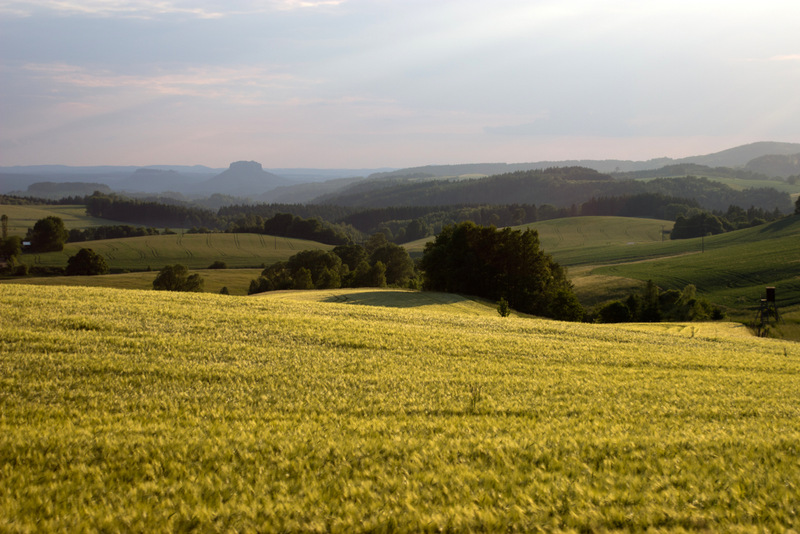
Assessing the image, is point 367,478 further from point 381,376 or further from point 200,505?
point 381,376

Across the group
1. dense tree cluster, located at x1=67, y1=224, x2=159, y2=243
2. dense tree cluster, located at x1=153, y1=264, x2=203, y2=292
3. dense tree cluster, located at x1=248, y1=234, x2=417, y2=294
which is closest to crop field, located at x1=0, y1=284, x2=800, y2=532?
dense tree cluster, located at x1=248, y1=234, x2=417, y2=294

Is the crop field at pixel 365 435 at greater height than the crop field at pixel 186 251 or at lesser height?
greater

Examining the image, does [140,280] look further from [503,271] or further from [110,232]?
[110,232]

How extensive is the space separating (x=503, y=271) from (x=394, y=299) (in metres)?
16.7

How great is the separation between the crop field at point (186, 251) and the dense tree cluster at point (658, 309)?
9398 centimetres

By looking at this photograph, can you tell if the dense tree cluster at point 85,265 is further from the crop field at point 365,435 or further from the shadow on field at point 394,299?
the crop field at point 365,435

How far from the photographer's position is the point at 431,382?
12.8 m

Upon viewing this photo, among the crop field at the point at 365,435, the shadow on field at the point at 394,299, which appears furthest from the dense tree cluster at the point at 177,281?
the crop field at the point at 365,435

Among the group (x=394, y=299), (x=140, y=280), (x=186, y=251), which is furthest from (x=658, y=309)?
(x=186, y=251)

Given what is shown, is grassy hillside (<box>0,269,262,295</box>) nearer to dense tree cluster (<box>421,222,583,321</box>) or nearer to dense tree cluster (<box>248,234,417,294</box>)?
dense tree cluster (<box>248,234,417,294</box>)

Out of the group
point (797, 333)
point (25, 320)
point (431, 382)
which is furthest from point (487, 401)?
point (797, 333)

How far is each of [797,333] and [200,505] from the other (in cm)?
5070

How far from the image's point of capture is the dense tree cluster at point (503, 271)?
55.7m

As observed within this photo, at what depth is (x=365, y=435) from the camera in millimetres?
8594
